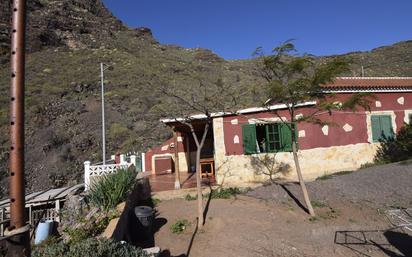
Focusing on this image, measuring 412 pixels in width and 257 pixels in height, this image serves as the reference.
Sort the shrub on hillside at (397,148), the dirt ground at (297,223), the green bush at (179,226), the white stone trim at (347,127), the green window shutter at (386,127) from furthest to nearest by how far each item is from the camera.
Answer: the green window shutter at (386,127) → the white stone trim at (347,127) → the shrub on hillside at (397,148) → the green bush at (179,226) → the dirt ground at (297,223)

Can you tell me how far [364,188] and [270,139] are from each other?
12.8 feet

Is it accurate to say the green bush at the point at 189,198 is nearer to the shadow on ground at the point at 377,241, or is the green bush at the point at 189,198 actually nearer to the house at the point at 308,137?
the house at the point at 308,137

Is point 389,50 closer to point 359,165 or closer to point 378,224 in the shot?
point 359,165

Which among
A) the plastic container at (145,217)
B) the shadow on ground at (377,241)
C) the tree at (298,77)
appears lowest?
the shadow on ground at (377,241)

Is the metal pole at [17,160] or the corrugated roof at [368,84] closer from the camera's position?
the metal pole at [17,160]

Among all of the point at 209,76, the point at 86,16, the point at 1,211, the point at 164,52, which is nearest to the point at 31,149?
the point at 1,211

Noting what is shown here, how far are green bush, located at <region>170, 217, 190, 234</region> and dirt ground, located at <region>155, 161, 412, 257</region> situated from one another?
0.17 metres

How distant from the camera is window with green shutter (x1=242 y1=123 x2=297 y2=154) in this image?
12.8m

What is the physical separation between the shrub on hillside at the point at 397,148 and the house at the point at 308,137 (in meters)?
0.28

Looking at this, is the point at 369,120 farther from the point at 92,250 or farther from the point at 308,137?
the point at 92,250

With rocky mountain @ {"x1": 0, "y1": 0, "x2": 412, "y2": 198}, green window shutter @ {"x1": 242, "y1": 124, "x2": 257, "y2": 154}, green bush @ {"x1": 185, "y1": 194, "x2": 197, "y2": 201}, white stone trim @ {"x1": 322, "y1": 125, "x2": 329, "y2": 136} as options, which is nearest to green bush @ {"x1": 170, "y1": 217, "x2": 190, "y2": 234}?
green bush @ {"x1": 185, "y1": 194, "x2": 197, "y2": 201}

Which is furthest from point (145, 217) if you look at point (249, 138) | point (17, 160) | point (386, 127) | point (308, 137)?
point (386, 127)

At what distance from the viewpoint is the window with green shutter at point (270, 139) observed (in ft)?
42.0

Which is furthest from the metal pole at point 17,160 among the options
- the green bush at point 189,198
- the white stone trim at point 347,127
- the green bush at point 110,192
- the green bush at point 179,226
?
the white stone trim at point 347,127
